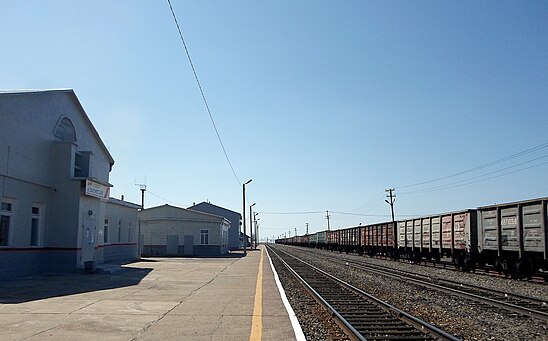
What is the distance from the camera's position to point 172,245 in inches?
1941

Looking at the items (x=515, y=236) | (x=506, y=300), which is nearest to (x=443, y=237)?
(x=515, y=236)

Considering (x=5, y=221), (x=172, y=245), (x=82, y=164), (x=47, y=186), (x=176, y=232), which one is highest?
(x=82, y=164)

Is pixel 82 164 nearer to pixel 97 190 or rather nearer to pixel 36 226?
pixel 97 190

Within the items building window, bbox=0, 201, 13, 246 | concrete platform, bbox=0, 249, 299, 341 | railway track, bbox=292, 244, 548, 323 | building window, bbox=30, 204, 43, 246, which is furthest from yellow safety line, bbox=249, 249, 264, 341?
building window, bbox=30, 204, 43, 246

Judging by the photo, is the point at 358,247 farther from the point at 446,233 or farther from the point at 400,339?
the point at 400,339

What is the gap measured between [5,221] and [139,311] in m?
10.2

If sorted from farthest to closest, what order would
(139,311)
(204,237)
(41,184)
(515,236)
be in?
(204,237) < (41,184) < (515,236) < (139,311)

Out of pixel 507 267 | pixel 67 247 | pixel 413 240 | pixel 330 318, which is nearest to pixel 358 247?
pixel 413 240

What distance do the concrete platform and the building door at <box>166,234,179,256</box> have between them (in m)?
31.4

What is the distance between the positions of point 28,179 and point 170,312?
11.6 meters

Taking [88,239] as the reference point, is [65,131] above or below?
above

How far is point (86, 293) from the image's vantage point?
14.3m

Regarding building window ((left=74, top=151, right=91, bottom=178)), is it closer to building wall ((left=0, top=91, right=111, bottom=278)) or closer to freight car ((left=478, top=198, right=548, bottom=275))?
building wall ((left=0, top=91, right=111, bottom=278))

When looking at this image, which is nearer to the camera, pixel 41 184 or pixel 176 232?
pixel 41 184
